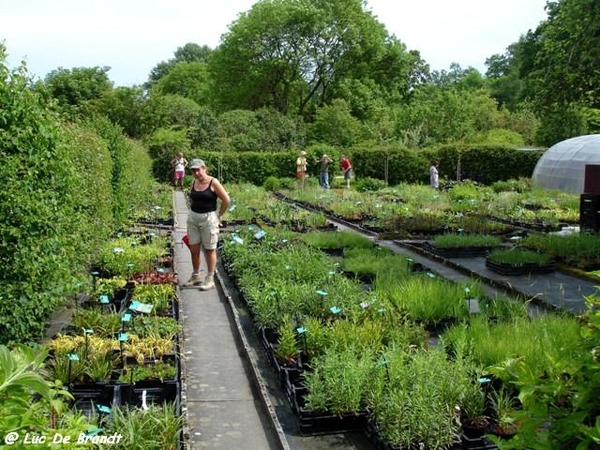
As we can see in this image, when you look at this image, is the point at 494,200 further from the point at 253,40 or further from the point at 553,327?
the point at 253,40

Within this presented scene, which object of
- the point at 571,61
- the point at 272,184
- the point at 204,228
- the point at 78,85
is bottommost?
the point at 272,184

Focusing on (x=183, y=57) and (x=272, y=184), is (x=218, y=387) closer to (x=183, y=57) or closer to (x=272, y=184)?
(x=272, y=184)

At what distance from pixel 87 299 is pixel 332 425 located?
450cm

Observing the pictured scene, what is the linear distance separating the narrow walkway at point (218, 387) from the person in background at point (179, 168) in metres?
19.4

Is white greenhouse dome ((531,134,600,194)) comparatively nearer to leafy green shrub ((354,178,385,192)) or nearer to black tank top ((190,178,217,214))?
leafy green shrub ((354,178,385,192))

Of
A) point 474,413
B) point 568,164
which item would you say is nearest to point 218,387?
point 474,413

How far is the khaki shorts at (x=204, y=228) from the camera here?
843 centimetres

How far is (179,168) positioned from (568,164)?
620 inches

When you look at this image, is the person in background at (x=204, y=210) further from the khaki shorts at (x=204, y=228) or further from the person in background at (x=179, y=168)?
the person in background at (x=179, y=168)

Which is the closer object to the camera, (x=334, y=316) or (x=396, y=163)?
(x=334, y=316)

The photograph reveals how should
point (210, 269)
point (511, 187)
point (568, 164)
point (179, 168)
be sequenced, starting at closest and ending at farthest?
point (210, 269), point (568, 164), point (511, 187), point (179, 168)

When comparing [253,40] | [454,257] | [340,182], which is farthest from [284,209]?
[253,40]

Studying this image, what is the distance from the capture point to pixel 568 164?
24391mm

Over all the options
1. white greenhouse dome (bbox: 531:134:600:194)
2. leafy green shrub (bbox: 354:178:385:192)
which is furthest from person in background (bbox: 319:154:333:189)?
white greenhouse dome (bbox: 531:134:600:194)
